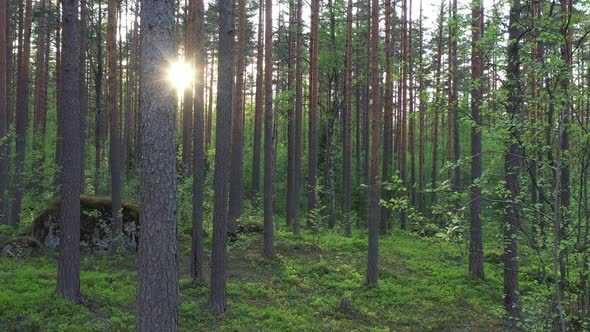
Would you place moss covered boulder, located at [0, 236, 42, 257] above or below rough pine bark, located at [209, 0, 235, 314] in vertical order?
below

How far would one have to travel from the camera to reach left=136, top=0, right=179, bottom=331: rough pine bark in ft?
15.8

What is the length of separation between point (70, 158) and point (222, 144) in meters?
3.17

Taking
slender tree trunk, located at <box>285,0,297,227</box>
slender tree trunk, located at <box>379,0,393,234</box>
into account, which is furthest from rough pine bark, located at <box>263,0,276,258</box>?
slender tree trunk, located at <box>379,0,393,234</box>

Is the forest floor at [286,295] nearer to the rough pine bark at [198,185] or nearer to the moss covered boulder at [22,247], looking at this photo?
the moss covered boulder at [22,247]

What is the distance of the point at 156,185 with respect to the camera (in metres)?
4.81

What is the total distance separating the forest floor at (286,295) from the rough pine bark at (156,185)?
3.55 meters

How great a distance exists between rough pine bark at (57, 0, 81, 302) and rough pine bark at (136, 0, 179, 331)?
4.56 metres

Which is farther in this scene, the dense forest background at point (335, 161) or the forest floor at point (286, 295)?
the forest floor at point (286, 295)

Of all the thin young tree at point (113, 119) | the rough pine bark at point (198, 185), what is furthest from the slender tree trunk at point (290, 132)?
the thin young tree at point (113, 119)

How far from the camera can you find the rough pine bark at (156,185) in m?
4.81

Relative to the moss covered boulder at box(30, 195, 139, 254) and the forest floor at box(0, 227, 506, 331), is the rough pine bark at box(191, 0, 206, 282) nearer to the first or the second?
the forest floor at box(0, 227, 506, 331)

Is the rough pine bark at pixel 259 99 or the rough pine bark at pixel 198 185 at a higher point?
the rough pine bark at pixel 259 99

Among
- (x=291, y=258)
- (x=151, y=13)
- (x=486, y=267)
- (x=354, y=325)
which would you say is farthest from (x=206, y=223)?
(x=151, y=13)

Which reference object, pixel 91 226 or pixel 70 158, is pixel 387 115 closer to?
pixel 70 158
